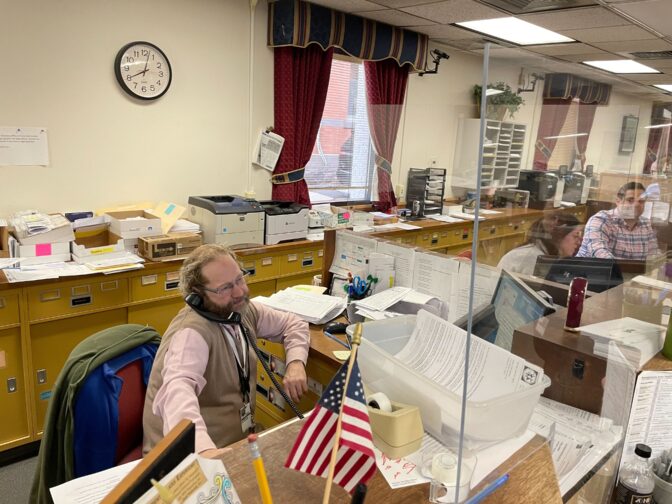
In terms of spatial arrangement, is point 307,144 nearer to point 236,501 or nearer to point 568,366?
point 568,366

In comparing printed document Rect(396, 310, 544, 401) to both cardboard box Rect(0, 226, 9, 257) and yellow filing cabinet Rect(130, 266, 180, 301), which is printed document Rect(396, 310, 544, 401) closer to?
yellow filing cabinet Rect(130, 266, 180, 301)

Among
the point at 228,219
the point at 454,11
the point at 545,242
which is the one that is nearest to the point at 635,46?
the point at 454,11

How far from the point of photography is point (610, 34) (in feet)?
13.9

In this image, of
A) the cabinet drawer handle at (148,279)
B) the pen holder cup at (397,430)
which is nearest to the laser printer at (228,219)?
the cabinet drawer handle at (148,279)

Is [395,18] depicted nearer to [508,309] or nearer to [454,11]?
[454,11]

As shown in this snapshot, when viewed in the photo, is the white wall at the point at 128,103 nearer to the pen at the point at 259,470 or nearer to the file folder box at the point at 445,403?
the file folder box at the point at 445,403

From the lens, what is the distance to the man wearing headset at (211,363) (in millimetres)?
1426

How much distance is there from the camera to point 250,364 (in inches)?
67.7

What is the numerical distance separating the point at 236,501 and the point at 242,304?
872 millimetres

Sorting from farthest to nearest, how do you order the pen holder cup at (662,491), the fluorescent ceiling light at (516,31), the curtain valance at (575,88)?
the fluorescent ceiling light at (516,31)
the pen holder cup at (662,491)
the curtain valance at (575,88)

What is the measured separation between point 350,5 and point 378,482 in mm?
3750

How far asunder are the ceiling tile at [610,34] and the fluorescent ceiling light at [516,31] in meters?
0.14

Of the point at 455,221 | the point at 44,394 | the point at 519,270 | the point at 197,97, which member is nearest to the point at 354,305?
the point at 519,270

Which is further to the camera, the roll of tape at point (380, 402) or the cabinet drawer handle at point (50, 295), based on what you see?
the cabinet drawer handle at point (50, 295)
